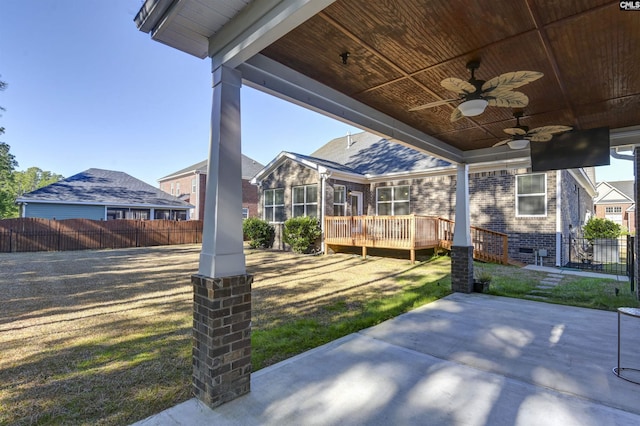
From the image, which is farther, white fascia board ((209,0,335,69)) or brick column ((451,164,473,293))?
brick column ((451,164,473,293))

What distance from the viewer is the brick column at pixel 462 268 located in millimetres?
6445

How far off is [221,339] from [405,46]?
305 cm

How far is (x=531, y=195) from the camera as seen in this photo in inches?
417

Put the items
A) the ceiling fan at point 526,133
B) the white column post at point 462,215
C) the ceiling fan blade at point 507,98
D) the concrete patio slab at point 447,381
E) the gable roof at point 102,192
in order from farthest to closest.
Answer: the gable roof at point 102,192, the white column post at point 462,215, the ceiling fan at point 526,133, the ceiling fan blade at point 507,98, the concrete patio slab at point 447,381

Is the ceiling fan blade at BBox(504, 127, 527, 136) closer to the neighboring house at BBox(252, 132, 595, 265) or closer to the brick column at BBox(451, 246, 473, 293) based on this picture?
the brick column at BBox(451, 246, 473, 293)

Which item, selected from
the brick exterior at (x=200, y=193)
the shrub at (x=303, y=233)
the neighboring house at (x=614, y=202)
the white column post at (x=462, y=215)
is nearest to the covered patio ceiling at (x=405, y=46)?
the white column post at (x=462, y=215)

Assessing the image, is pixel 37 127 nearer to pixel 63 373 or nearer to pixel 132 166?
pixel 132 166

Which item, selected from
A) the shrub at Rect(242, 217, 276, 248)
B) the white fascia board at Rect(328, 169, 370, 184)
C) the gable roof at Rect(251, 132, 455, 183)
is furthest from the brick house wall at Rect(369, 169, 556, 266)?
the shrub at Rect(242, 217, 276, 248)

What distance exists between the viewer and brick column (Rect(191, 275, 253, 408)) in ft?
7.98

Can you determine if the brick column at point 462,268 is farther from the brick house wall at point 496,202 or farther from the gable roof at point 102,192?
the gable roof at point 102,192

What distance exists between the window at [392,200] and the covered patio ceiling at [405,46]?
8961mm

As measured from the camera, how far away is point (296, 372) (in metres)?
3.00

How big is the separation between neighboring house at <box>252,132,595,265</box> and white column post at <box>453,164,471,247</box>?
490 centimetres

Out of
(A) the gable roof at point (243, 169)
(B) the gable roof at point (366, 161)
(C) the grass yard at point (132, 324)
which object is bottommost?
(C) the grass yard at point (132, 324)
